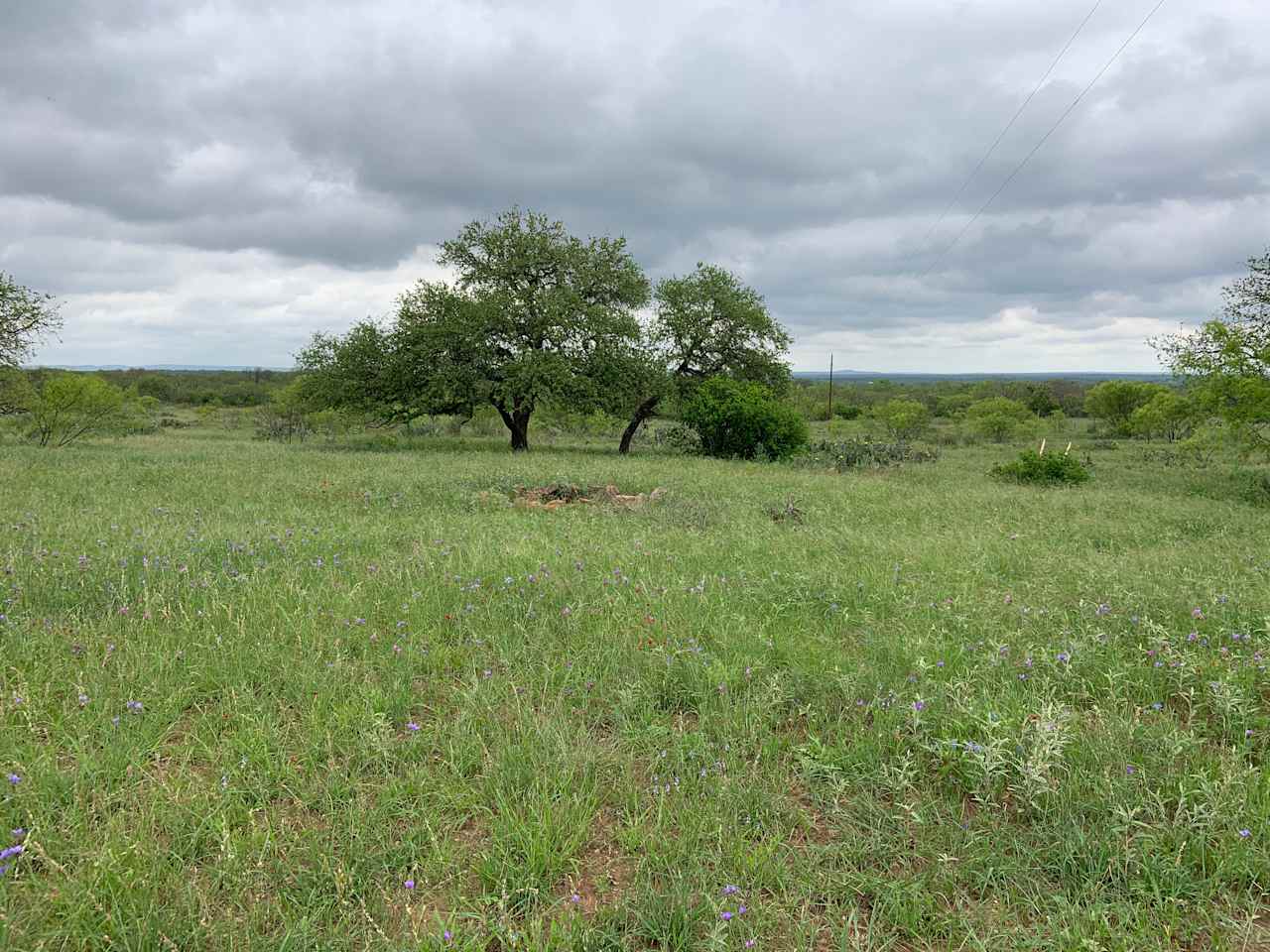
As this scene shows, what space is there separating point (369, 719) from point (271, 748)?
1.55 feet

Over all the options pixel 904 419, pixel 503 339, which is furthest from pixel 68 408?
pixel 904 419

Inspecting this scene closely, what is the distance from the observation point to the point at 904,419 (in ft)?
166

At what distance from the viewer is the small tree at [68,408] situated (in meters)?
26.5

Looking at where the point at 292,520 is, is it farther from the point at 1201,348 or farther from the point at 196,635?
the point at 1201,348

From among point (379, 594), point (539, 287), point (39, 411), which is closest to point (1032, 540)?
point (379, 594)

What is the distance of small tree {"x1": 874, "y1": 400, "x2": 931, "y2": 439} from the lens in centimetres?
5053

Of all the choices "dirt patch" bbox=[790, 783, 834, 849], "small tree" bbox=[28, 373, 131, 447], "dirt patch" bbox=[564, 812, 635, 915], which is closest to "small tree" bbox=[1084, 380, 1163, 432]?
"dirt patch" bbox=[790, 783, 834, 849]

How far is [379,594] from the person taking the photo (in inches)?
225

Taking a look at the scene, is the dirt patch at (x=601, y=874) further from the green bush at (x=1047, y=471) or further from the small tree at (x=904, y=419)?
the small tree at (x=904, y=419)

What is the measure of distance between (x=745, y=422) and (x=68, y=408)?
28.3m

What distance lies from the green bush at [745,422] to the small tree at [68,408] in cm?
2566

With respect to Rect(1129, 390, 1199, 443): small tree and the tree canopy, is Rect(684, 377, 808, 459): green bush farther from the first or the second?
Rect(1129, 390, 1199, 443): small tree

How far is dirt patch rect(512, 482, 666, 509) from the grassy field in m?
5.04

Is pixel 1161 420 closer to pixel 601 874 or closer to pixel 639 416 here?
pixel 639 416
